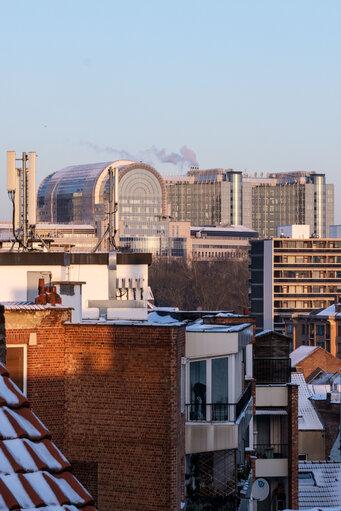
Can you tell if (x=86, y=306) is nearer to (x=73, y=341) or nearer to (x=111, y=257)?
(x=111, y=257)

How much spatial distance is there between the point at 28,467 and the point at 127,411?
564 inches

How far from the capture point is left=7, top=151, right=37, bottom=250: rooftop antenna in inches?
1346

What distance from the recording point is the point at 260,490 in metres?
27.4

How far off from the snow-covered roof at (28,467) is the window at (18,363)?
43.5 feet

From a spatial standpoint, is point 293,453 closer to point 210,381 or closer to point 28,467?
point 210,381

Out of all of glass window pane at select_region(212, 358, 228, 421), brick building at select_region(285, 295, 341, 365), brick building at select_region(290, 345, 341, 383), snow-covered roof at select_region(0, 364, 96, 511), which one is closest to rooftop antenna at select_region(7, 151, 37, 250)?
glass window pane at select_region(212, 358, 228, 421)

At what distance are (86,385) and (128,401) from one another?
2.60ft

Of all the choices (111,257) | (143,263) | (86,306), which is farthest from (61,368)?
(143,263)

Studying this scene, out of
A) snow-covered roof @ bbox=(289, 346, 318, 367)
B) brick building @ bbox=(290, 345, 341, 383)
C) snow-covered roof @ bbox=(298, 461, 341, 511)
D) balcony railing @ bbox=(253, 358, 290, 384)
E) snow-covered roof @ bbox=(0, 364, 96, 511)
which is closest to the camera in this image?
snow-covered roof @ bbox=(0, 364, 96, 511)

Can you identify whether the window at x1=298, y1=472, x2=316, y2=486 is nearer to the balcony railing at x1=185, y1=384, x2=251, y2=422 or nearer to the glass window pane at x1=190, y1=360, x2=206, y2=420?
the balcony railing at x1=185, y1=384, x2=251, y2=422

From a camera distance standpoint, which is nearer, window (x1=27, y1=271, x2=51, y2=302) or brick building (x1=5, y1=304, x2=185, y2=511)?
brick building (x1=5, y1=304, x2=185, y2=511)

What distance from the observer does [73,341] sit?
1961 cm

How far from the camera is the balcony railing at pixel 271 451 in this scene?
3180 centimetres

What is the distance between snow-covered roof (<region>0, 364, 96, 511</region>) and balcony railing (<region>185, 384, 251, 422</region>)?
16.5 m
